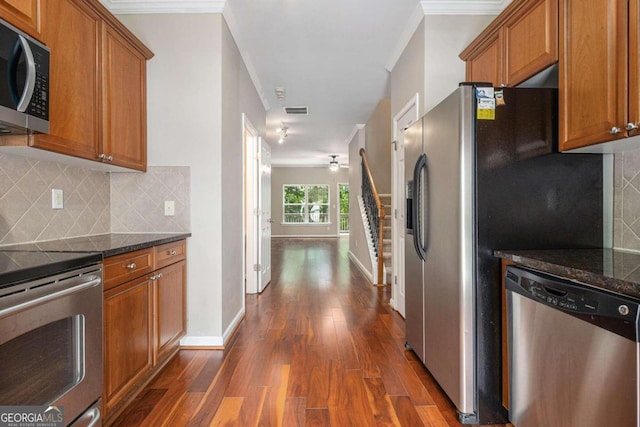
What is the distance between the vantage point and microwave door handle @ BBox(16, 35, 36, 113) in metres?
1.38

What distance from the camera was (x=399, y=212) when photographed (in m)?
3.37

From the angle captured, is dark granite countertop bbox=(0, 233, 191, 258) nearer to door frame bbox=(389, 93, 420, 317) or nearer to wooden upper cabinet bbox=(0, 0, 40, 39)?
wooden upper cabinet bbox=(0, 0, 40, 39)

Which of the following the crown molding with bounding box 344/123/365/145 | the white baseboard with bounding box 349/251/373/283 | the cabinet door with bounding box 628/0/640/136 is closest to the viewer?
the cabinet door with bounding box 628/0/640/136

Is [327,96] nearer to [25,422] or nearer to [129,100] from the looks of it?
[129,100]

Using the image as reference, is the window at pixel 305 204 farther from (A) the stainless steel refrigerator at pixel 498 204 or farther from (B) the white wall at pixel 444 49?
(A) the stainless steel refrigerator at pixel 498 204

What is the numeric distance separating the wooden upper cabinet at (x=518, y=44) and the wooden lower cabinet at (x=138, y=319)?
2515mm

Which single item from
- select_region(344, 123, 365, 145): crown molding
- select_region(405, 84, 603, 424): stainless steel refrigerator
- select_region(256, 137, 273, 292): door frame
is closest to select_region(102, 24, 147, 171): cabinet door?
select_region(256, 137, 273, 292): door frame

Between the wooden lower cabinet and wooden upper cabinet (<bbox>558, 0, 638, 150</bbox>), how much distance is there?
7.77 feet

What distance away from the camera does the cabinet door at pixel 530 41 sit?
1685mm

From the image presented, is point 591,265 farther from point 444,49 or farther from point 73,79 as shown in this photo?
point 73,79

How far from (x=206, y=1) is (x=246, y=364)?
9.20ft

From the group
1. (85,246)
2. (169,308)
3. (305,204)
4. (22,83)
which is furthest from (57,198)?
(305,204)

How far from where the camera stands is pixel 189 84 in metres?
2.59

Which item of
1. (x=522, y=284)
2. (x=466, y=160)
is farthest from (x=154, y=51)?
(x=522, y=284)
